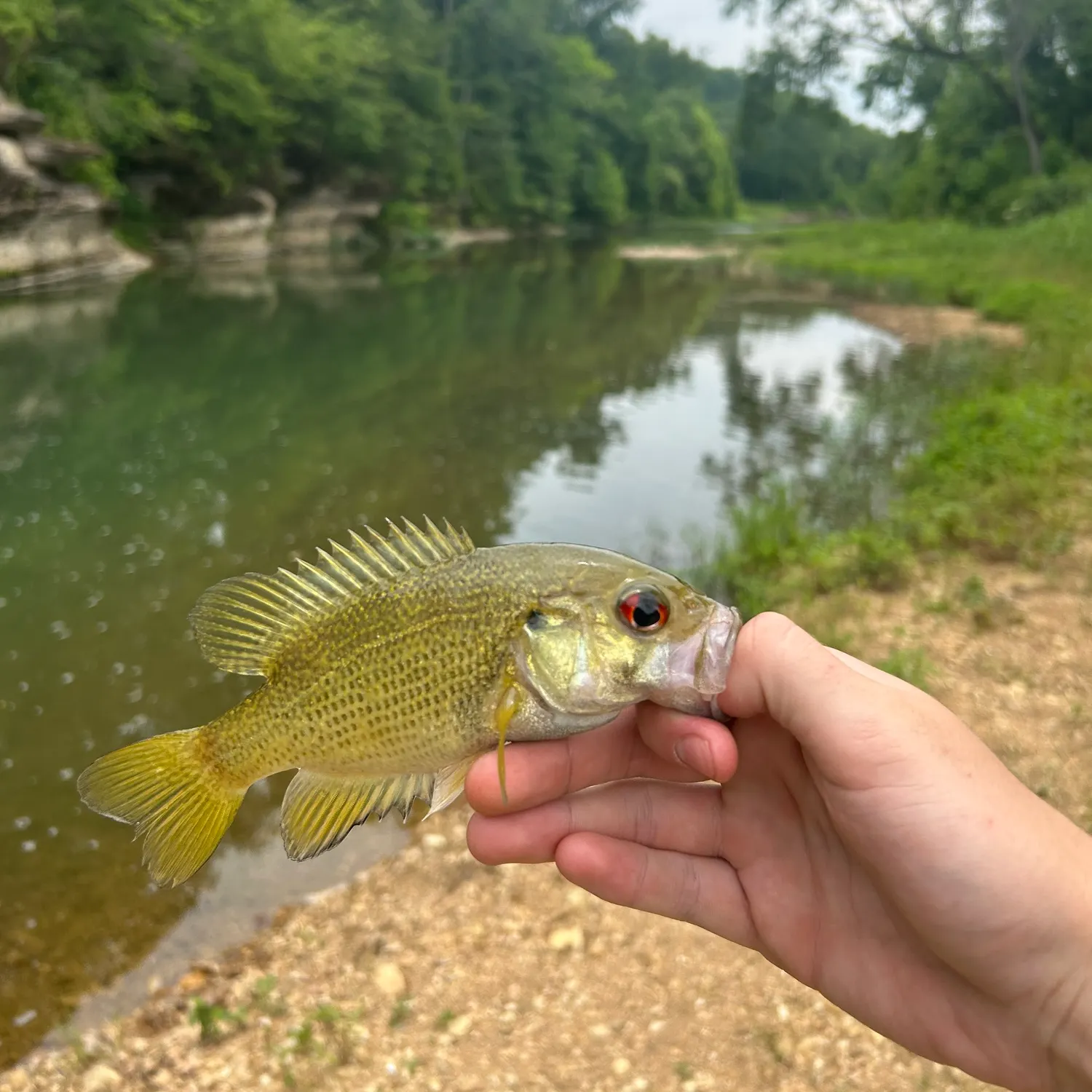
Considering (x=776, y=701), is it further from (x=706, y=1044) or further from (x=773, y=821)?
(x=706, y=1044)

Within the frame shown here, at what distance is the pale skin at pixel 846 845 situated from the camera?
209cm

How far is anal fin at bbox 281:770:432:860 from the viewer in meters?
2.47

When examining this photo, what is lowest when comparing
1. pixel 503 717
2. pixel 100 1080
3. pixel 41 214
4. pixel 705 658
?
pixel 100 1080

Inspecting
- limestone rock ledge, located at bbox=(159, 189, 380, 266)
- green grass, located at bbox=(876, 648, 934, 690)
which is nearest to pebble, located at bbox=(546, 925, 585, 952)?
green grass, located at bbox=(876, 648, 934, 690)

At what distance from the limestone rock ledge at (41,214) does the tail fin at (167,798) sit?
2945 cm

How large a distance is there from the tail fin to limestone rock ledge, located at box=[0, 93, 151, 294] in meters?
29.5

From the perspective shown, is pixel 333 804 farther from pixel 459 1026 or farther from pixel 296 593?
pixel 459 1026

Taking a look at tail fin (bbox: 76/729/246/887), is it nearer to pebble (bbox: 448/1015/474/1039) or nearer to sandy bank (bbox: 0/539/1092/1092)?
sandy bank (bbox: 0/539/1092/1092)

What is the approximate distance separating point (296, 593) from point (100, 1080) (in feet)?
9.35

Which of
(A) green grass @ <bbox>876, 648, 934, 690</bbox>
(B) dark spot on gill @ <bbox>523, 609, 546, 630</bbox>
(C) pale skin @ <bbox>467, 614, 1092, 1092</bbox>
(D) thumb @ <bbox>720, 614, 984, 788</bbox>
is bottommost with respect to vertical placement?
(A) green grass @ <bbox>876, 648, 934, 690</bbox>

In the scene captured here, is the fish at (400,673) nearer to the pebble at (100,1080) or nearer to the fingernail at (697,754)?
the fingernail at (697,754)

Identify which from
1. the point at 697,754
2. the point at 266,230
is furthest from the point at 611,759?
the point at 266,230

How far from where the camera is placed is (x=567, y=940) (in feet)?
14.6

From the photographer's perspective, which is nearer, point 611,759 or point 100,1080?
point 611,759
